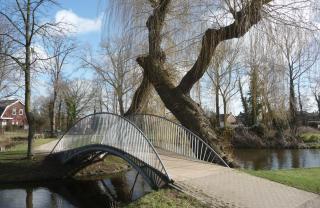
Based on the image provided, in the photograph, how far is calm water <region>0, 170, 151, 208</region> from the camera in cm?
1717

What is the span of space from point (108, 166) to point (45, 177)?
4.03 metres

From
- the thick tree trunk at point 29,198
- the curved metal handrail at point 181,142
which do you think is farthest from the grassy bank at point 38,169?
the curved metal handrail at point 181,142

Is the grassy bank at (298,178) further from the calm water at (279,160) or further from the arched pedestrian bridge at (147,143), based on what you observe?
the calm water at (279,160)

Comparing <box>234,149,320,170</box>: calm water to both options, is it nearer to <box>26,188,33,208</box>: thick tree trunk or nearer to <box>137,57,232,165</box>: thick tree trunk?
<box>137,57,232,165</box>: thick tree trunk

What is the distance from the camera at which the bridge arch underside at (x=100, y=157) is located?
43.2ft

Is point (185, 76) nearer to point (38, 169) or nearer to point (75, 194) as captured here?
point (75, 194)

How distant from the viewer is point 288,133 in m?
43.9

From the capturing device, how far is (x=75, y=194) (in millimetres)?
19266

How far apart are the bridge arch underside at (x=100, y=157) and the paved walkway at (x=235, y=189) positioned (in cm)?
48

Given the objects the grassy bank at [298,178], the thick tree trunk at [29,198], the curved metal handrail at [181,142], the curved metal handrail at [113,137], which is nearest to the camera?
the grassy bank at [298,178]

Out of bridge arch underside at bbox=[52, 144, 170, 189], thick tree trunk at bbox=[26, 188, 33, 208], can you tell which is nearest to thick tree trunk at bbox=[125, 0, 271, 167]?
bridge arch underside at bbox=[52, 144, 170, 189]

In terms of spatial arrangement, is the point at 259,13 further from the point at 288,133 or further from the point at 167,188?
the point at 288,133

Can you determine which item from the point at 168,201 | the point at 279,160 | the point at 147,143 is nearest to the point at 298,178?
the point at 147,143

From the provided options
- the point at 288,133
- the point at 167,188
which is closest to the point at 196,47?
the point at 167,188
